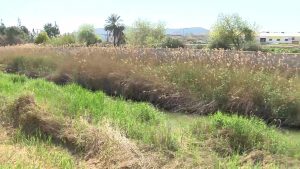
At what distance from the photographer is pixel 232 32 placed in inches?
2248

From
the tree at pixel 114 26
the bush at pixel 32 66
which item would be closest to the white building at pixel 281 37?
the tree at pixel 114 26

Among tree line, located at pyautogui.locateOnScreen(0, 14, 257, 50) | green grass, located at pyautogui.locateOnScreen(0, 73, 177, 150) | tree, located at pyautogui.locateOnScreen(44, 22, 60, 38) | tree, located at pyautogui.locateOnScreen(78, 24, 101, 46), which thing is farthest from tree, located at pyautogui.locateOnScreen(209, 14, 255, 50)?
green grass, located at pyautogui.locateOnScreen(0, 73, 177, 150)

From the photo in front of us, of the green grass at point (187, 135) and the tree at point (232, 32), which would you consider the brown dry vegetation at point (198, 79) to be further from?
the tree at point (232, 32)

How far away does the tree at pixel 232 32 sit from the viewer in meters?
55.9

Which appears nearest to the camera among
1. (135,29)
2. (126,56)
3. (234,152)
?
(234,152)

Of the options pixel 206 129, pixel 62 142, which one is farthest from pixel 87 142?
pixel 206 129

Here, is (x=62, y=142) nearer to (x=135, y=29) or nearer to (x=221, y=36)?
(x=221, y=36)

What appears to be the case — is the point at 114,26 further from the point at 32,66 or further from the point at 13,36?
the point at 32,66

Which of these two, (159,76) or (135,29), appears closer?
(159,76)

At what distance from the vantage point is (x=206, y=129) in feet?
26.6

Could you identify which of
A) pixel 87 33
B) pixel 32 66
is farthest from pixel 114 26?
pixel 32 66

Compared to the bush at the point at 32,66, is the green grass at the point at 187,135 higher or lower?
lower

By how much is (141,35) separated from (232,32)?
1408 centimetres

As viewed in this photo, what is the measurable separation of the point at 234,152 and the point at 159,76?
6.14m
